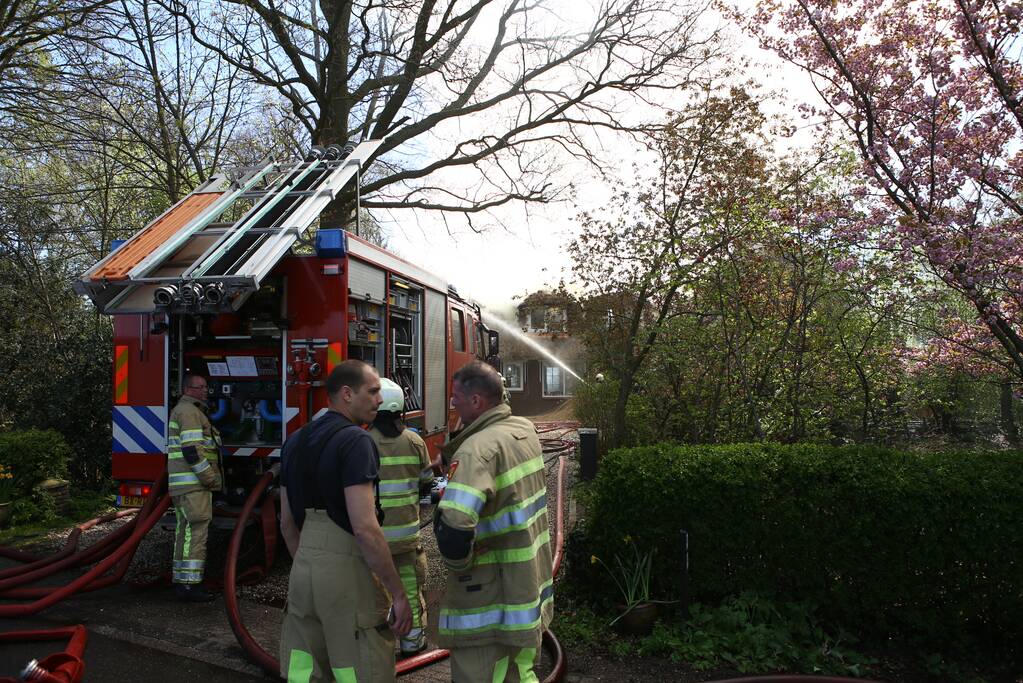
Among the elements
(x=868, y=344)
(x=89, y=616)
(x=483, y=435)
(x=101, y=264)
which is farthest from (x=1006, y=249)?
(x=89, y=616)

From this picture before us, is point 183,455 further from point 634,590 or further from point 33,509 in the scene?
point 33,509

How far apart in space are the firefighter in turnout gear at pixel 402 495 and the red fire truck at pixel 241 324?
118cm

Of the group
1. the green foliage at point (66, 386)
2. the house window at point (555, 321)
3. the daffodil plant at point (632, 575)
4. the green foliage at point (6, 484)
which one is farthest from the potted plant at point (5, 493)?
the house window at point (555, 321)

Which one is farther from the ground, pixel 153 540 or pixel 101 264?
pixel 101 264

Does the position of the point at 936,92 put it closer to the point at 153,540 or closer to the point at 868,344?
the point at 868,344

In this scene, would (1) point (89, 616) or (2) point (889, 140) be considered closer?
(1) point (89, 616)

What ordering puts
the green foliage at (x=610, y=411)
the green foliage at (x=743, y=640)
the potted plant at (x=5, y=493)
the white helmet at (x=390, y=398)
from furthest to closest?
the green foliage at (x=610, y=411)
the potted plant at (x=5, y=493)
the white helmet at (x=390, y=398)
the green foliage at (x=743, y=640)

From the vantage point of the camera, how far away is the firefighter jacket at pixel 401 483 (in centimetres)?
408

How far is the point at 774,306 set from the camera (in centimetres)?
713

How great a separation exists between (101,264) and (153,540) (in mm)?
3001

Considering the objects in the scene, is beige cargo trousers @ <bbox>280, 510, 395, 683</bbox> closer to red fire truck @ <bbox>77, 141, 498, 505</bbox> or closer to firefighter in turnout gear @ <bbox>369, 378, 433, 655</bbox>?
firefighter in turnout gear @ <bbox>369, 378, 433, 655</bbox>

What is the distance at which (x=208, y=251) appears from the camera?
199 inches

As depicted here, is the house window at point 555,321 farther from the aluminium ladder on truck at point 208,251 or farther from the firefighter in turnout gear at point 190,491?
the firefighter in turnout gear at point 190,491

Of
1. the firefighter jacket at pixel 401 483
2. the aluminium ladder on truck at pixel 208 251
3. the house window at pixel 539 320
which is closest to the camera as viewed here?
the firefighter jacket at pixel 401 483
